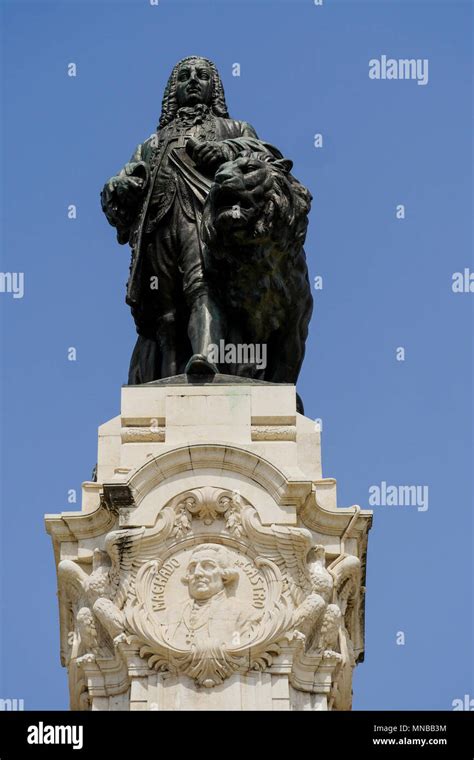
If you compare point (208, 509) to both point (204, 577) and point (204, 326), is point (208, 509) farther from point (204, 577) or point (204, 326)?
point (204, 326)

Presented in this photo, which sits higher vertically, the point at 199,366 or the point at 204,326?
the point at 204,326

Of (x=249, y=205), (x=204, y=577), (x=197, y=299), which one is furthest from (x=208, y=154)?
(x=204, y=577)

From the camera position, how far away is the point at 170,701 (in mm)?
28141

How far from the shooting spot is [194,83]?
3309cm

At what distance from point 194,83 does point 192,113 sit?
50 centimetres

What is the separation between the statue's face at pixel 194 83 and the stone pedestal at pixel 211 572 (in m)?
4.62

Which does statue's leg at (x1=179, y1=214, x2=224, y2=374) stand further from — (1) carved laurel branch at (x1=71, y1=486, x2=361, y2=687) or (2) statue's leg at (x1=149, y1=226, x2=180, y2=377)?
(1) carved laurel branch at (x1=71, y1=486, x2=361, y2=687)

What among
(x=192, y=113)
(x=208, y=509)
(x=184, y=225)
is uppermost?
(x=192, y=113)

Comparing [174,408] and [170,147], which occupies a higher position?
[170,147]

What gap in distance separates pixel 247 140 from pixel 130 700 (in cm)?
760

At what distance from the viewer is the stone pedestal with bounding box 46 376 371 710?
1118 inches

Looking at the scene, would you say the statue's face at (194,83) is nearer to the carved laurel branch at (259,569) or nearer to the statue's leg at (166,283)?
the statue's leg at (166,283)

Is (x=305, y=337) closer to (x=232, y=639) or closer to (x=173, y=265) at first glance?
(x=173, y=265)
